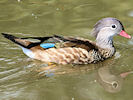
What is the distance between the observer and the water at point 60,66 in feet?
22.5

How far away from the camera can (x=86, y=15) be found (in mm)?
11055

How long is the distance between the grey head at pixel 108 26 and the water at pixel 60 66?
681mm

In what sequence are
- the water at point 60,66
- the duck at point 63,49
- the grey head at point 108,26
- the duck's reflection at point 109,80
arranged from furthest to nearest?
the grey head at point 108,26 → the duck at point 63,49 → the duck's reflection at point 109,80 → the water at point 60,66

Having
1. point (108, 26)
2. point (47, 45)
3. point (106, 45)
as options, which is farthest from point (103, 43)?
point (47, 45)

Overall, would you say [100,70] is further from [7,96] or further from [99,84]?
[7,96]

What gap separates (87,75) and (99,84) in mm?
553

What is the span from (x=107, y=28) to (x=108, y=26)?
65 mm

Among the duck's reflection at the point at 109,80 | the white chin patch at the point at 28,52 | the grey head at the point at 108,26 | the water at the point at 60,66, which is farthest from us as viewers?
the grey head at the point at 108,26

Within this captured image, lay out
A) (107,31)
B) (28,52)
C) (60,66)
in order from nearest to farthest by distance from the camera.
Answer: (60,66)
(28,52)
(107,31)

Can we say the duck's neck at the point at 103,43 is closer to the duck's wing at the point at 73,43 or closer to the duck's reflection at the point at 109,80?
the duck's wing at the point at 73,43

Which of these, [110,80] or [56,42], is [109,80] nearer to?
[110,80]

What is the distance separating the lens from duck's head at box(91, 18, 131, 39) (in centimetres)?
880

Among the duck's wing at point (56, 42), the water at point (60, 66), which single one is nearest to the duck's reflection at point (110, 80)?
the water at point (60, 66)

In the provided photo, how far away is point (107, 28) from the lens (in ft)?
29.1
